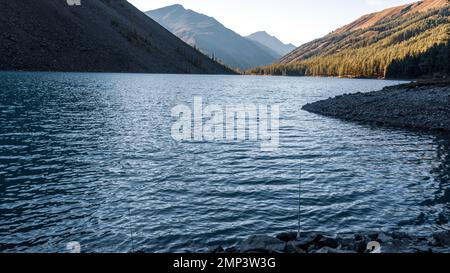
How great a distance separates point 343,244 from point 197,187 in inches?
402

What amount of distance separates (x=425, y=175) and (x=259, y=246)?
700 inches

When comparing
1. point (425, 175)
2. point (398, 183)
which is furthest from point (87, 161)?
point (425, 175)

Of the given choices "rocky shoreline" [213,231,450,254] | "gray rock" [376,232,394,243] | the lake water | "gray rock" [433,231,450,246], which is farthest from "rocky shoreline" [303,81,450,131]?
"gray rock" [376,232,394,243]

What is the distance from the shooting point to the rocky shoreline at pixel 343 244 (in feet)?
45.3

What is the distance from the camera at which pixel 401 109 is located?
178ft

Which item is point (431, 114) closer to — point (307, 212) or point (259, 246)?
point (307, 212)

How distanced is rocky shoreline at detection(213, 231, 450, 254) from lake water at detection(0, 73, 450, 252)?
1222mm

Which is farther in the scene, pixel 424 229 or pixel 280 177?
pixel 280 177

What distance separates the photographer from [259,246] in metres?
14.0

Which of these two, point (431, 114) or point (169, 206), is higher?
point (431, 114)

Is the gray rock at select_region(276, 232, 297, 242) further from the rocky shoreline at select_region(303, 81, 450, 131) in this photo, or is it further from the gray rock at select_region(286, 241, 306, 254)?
the rocky shoreline at select_region(303, 81, 450, 131)

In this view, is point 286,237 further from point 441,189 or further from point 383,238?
point 441,189

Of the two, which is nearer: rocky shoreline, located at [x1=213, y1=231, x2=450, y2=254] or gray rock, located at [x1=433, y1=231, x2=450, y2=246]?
rocky shoreline, located at [x1=213, y1=231, x2=450, y2=254]

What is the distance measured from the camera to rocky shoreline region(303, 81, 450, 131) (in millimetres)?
47575
